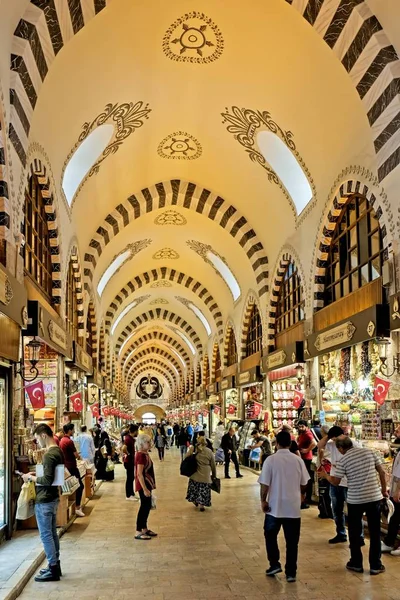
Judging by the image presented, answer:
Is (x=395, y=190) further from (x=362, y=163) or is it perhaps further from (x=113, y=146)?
(x=113, y=146)

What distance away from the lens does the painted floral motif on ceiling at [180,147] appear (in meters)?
12.3

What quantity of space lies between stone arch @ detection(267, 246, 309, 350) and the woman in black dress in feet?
14.4

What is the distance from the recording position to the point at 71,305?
13.8m

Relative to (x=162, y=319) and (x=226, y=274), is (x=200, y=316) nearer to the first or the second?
(x=162, y=319)

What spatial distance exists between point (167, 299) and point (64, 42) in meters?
20.3

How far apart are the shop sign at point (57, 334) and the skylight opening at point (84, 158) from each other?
2.57m

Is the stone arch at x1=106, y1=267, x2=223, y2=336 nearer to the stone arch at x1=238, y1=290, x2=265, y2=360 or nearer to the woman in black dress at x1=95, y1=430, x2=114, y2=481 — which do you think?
the stone arch at x1=238, y1=290, x2=265, y2=360

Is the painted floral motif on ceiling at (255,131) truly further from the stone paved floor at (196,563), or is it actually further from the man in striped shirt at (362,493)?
the man in striped shirt at (362,493)

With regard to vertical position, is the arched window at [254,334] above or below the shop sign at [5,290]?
above

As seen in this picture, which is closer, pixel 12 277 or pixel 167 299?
pixel 12 277

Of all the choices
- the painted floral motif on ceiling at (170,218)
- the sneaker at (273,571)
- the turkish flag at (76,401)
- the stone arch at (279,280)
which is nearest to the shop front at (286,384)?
the stone arch at (279,280)

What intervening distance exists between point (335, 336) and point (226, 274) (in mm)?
9913

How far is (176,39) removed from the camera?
29.6 ft

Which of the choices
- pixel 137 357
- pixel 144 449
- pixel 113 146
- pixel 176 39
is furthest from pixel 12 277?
pixel 137 357
